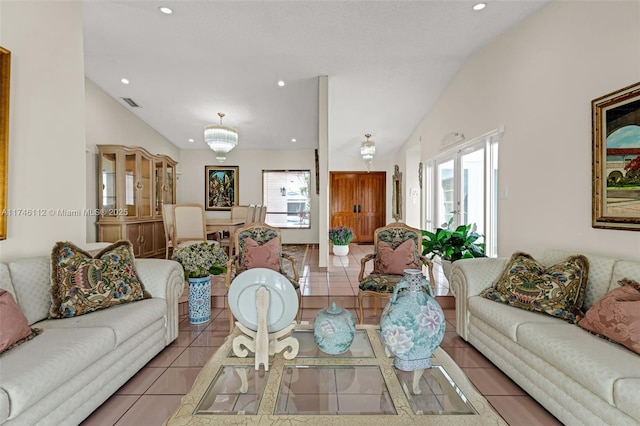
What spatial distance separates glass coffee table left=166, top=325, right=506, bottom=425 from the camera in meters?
1.09

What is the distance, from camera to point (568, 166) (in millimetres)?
2590

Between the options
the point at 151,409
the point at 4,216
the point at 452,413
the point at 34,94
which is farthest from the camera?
the point at 34,94

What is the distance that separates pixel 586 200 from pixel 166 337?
11.1ft

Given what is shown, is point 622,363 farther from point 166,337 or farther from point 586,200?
point 166,337

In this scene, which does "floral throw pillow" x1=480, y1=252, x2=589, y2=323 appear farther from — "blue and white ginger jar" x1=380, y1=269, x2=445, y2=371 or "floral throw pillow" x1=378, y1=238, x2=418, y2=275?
"blue and white ginger jar" x1=380, y1=269, x2=445, y2=371

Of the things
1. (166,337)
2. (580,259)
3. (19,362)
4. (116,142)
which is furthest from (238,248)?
(116,142)

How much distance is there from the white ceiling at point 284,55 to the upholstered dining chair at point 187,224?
1.89 metres

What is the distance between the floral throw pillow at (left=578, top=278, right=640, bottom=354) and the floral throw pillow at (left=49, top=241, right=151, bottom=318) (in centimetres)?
292

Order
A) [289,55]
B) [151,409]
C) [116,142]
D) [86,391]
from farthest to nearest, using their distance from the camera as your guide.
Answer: [116,142] → [289,55] → [151,409] → [86,391]

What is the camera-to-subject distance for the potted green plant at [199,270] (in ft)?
9.82

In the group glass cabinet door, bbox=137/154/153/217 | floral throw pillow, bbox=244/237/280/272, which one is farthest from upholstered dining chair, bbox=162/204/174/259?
floral throw pillow, bbox=244/237/280/272

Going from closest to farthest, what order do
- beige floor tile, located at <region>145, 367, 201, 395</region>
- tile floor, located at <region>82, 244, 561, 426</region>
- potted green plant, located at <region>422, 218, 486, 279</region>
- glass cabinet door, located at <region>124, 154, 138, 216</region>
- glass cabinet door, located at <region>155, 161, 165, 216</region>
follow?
tile floor, located at <region>82, 244, 561, 426</region> → beige floor tile, located at <region>145, 367, 201, 395</region> → potted green plant, located at <region>422, 218, 486, 279</region> → glass cabinet door, located at <region>124, 154, 138, 216</region> → glass cabinet door, located at <region>155, 161, 165, 216</region>

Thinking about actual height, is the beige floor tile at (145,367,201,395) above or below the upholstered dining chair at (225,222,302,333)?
below

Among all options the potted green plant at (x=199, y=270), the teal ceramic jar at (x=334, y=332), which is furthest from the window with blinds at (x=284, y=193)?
the teal ceramic jar at (x=334, y=332)
